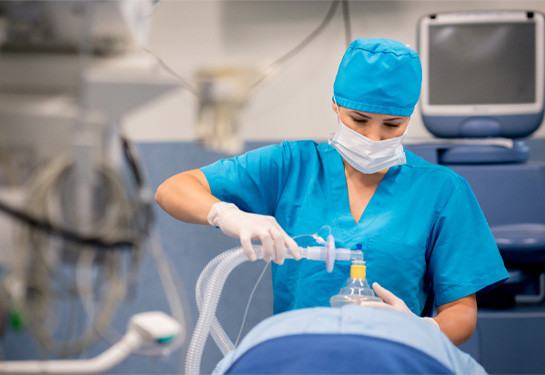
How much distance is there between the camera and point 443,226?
1209 millimetres

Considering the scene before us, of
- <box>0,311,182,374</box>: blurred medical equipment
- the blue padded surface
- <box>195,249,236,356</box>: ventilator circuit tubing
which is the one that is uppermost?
the blue padded surface

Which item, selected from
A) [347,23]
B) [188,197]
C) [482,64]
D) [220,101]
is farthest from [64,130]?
[347,23]

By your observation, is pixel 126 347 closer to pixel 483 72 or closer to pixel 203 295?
pixel 203 295

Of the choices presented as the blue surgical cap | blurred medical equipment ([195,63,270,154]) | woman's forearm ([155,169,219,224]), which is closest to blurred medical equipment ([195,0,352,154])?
blurred medical equipment ([195,63,270,154])

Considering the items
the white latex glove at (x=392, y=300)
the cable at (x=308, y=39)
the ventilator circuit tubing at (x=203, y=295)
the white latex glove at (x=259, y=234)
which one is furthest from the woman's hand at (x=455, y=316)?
the cable at (x=308, y=39)

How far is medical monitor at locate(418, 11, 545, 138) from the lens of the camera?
1746 millimetres

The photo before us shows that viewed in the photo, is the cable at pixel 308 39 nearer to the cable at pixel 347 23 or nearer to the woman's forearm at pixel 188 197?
the cable at pixel 347 23

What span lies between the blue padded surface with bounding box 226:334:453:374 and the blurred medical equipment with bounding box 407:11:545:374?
38.3 inches

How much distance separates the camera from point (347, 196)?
1253 millimetres

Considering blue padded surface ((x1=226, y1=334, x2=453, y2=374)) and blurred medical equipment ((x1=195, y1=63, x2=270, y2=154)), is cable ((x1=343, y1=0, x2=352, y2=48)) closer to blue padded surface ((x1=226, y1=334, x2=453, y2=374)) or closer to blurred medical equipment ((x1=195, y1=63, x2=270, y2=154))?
blurred medical equipment ((x1=195, y1=63, x2=270, y2=154))

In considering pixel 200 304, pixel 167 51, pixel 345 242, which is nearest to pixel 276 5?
pixel 167 51

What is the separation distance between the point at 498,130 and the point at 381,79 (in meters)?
0.73

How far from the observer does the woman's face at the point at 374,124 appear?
1219mm

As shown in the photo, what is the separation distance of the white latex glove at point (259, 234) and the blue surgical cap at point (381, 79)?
0.33 meters
